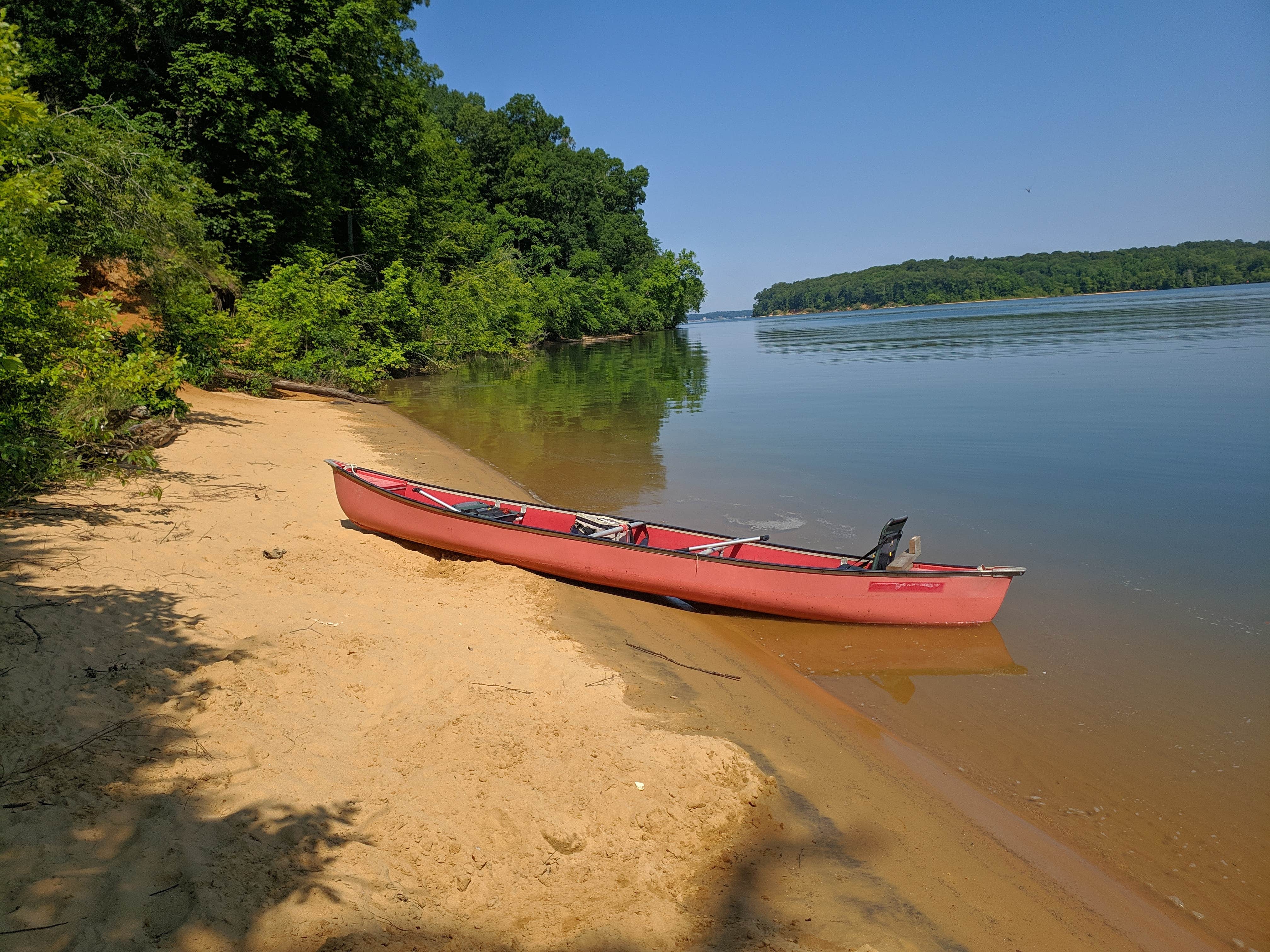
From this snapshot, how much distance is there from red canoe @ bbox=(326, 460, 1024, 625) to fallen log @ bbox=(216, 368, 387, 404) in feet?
32.6

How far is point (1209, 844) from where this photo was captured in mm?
4578

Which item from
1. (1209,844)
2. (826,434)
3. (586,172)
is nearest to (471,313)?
(826,434)

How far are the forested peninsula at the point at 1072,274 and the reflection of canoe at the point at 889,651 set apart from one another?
15032 centimetres

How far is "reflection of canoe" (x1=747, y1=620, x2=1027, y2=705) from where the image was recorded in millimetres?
6898

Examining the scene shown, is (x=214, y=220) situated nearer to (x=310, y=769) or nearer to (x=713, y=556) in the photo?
(x=713, y=556)

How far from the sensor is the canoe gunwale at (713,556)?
7.45 m

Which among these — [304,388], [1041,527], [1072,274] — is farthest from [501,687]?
[1072,274]

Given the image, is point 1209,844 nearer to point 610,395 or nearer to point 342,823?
point 342,823

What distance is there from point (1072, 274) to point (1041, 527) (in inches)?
5979

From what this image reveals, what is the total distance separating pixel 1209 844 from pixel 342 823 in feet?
17.3

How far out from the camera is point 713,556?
7.69 m

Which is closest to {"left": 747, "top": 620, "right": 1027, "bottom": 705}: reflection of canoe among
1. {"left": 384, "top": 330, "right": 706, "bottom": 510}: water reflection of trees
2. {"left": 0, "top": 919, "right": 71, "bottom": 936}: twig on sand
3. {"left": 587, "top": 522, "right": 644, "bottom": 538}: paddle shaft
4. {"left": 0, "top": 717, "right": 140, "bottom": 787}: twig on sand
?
{"left": 587, "top": 522, "right": 644, "bottom": 538}: paddle shaft

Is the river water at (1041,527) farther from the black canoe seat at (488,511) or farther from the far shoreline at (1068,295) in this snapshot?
the far shoreline at (1068,295)

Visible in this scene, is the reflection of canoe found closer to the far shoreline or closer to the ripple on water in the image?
the ripple on water
